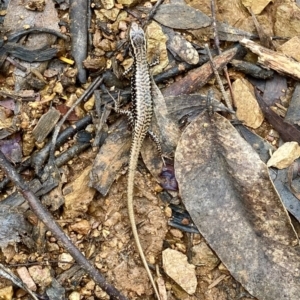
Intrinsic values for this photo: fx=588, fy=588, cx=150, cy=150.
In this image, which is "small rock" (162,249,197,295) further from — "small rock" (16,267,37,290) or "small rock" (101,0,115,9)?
"small rock" (101,0,115,9)

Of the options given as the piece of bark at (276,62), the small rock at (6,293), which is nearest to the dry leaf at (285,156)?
the piece of bark at (276,62)

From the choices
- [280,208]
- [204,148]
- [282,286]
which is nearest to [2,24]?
[204,148]

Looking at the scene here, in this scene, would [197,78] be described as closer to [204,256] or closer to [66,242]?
[204,256]

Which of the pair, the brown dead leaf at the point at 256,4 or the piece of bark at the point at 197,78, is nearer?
the piece of bark at the point at 197,78

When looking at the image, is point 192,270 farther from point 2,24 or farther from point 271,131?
point 2,24

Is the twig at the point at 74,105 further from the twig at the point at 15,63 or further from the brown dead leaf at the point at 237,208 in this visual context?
the brown dead leaf at the point at 237,208

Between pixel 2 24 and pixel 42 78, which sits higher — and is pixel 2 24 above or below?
above

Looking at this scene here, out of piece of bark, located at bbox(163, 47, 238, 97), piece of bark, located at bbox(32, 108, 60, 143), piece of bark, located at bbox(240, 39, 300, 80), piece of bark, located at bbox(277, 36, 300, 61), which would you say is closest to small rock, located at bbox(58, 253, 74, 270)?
piece of bark, located at bbox(32, 108, 60, 143)
